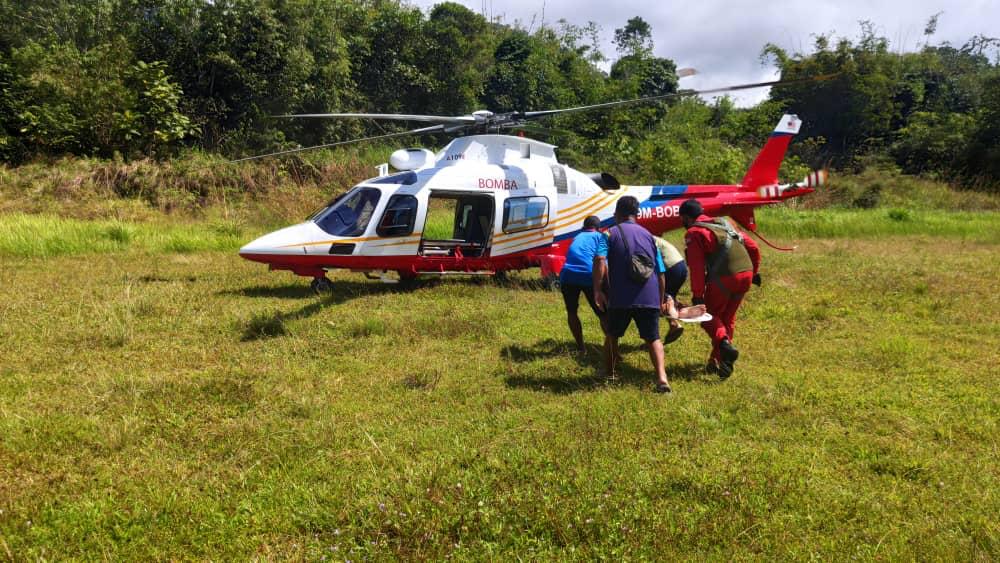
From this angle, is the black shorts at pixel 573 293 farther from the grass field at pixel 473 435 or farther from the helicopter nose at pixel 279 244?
the helicopter nose at pixel 279 244

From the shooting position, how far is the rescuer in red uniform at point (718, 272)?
566 centimetres

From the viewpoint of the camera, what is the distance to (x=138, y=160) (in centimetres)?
1869

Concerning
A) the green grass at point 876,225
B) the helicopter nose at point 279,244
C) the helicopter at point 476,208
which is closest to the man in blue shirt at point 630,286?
the helicopter at point 476,208

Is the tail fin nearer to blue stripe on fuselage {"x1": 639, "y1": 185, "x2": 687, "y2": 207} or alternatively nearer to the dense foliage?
blue stripe on fuselage {"x1": 639, "y1": 185, "x2": 687, "y2": 207}

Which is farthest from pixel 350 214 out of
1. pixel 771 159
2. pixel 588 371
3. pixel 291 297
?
pixel 771 159

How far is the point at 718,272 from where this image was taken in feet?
18.7

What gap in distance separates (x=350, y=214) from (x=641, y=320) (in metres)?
5.36

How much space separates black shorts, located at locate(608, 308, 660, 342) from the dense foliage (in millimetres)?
8400

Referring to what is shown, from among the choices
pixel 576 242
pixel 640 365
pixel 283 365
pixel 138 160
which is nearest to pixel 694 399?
pixel 640 365

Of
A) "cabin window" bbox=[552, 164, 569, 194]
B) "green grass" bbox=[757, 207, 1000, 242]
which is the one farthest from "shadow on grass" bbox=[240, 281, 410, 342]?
"green grass" bbox=[757, 207, 1000, 242]

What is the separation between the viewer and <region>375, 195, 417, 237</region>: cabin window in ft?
30.2

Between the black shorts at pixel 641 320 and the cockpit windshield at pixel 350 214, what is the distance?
4.90 metres

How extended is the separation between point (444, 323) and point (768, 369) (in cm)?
360

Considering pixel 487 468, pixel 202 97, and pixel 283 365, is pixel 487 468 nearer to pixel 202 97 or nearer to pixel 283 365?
pixel 283 365
